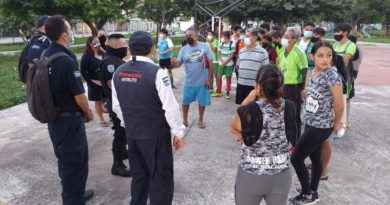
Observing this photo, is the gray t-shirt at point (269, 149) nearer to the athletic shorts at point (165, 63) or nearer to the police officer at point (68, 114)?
the police officer at point (68, 114)

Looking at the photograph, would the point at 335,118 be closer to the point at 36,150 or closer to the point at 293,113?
the point at 293,113

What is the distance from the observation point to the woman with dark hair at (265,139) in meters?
2.39

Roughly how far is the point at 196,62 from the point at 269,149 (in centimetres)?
361

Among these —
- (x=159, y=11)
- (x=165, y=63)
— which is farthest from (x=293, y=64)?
(x=159, y=11)

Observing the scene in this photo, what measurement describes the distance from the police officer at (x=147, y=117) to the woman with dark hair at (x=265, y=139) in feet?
2.38

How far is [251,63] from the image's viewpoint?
5.71 m

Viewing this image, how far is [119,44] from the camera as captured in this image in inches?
167

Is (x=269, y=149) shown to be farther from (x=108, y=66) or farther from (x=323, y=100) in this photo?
(x=108, y=66)

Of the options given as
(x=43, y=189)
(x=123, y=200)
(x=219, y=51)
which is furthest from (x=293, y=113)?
(x=219, y=51)

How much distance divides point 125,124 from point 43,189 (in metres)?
1.62

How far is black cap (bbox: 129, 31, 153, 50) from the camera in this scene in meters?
3.00

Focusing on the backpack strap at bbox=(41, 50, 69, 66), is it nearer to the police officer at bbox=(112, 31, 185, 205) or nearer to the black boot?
the police officer at bbox=(112, 31, 185, 205)

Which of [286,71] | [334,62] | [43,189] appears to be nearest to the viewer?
[334,62]

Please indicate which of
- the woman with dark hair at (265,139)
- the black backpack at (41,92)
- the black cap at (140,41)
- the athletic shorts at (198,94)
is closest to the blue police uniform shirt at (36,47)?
the black backpack at (41,92)
